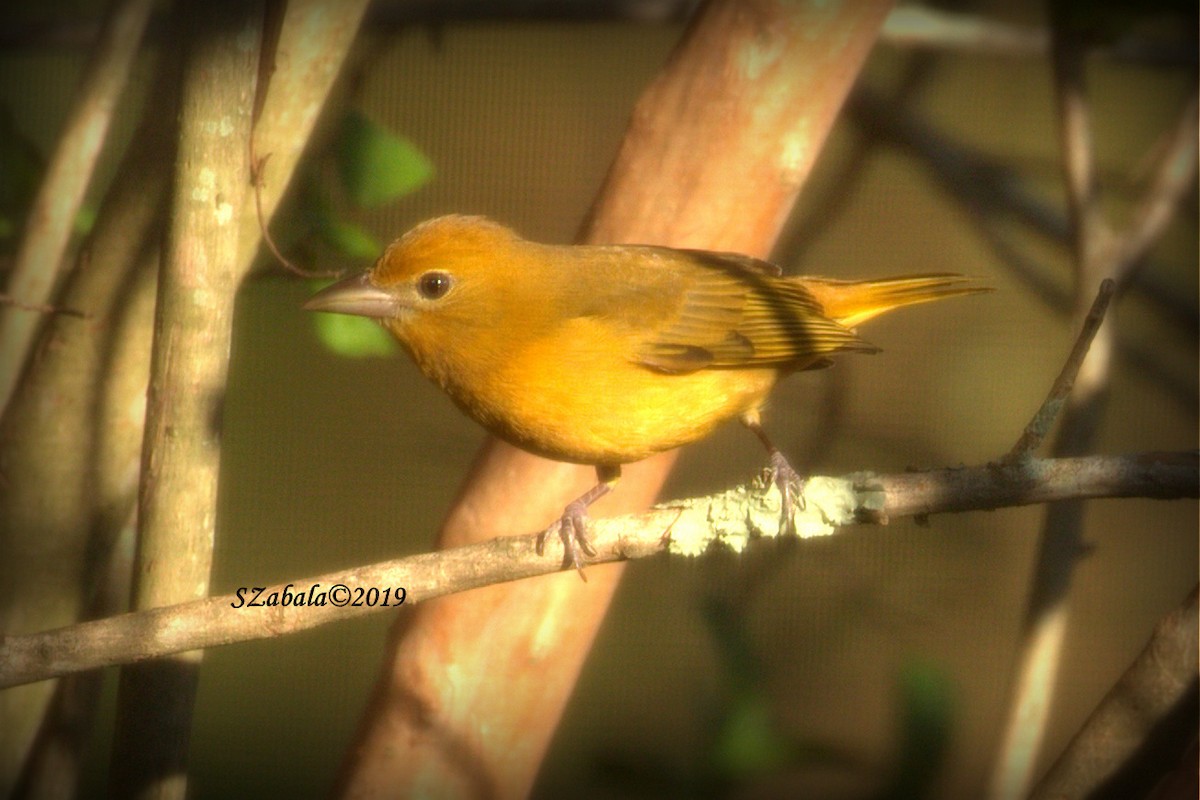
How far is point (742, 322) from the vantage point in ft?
6.77

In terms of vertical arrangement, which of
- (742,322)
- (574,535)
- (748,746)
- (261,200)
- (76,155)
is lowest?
(748,746)

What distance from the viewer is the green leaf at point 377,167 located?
1.86m

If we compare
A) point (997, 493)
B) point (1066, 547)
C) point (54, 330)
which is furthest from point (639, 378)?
point (54, 330)

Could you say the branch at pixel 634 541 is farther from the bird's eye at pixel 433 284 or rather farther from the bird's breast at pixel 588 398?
the bird's eye at pixel 433 284

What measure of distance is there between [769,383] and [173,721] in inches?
44.6

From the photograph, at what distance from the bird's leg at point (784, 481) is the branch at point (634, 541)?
19 millimetres

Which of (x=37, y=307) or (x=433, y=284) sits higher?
(x=37, y=307)

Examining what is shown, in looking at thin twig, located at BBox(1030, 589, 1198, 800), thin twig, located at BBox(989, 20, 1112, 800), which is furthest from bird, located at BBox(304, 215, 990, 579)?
thin twig, located at BBox(1030, 589, 1198, 800)

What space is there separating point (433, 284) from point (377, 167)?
240 millimetres

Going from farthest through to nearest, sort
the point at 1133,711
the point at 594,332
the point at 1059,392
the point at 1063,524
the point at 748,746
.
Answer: the point at 748,746
the point at 1063,524
the point at 594,332
the point at 1133,711
the point at 1059,392

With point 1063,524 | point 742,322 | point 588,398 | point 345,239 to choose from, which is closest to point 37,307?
point 345,239

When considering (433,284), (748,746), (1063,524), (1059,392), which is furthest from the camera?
(748,746)

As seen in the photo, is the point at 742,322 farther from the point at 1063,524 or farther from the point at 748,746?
the point at 748,746

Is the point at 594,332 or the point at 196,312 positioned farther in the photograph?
the point at 594,332
